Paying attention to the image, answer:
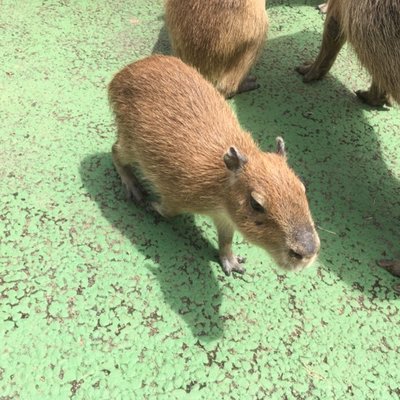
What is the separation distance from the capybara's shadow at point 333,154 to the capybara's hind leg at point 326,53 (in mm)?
65

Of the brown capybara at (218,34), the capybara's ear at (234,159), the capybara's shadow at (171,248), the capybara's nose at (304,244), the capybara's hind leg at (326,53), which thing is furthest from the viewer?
the capybara's hind leg at (326,53)

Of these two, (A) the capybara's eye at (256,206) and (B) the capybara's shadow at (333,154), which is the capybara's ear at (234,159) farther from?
(B) the capybara's shadow at (333,154)

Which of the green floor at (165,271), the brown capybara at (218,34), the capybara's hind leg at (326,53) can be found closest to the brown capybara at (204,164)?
the green floor at (165,271)

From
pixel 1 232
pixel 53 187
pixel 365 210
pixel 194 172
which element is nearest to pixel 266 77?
pixel 365 210

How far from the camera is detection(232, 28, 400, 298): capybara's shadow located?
2.42 m

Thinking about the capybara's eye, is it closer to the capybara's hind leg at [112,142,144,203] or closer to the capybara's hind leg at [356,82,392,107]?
the capybara's hind leg at [112,142,144,203]

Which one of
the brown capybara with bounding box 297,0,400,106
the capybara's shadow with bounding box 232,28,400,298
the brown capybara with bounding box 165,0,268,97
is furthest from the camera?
the brown capybara with bounding box 165,0,268,97

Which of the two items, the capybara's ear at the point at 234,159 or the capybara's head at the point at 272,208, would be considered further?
the capybara's ear at the point at 234,159

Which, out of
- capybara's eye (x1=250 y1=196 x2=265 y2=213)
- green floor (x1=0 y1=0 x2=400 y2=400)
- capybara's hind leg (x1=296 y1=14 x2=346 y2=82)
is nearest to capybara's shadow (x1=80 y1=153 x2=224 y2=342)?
green floor (x1=0 y1=0 x2=400 y2=400)

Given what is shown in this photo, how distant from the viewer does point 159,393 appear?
1.82m

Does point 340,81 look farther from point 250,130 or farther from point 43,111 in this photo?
point 43,111

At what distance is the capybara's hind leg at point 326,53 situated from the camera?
3021 mm

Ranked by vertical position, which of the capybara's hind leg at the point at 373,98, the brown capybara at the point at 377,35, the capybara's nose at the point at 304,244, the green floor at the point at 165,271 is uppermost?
the brown capybara at the point at 377,35

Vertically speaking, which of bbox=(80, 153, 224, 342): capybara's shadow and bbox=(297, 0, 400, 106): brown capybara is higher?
bbox=(297, 0, 400, 106): brown capybara
